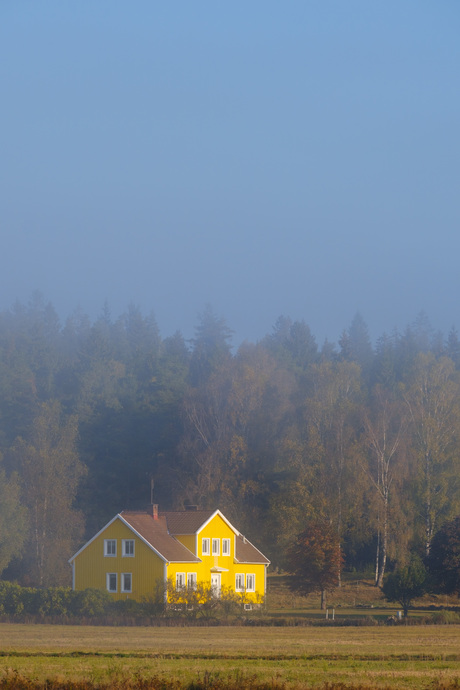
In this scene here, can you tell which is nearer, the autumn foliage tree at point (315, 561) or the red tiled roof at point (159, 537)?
the red tiled roof at point (159, 537)

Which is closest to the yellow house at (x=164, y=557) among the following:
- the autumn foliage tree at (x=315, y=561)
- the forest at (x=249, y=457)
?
the autumn foliage tree at (x=315, y=561)

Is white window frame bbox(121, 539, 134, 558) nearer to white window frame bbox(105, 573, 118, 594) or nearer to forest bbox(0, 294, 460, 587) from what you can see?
white window frame bbox(105, 573, 118, 594)

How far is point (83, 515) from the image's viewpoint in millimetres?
74875

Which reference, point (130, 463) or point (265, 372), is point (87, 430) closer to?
point (130, 463)

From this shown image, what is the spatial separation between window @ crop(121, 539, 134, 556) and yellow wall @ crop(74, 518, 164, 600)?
0.58 feet

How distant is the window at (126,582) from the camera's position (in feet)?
168

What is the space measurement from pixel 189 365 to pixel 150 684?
92.3 meters

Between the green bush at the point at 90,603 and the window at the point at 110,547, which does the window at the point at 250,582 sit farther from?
the green bush at the point at 90,603

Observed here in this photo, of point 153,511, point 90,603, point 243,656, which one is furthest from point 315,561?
point 243,656

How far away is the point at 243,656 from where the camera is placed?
2305cm

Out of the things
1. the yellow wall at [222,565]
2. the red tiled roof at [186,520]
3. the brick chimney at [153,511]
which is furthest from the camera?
the brick chimney at [153,511]

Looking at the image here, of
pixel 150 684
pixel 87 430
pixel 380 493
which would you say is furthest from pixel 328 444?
pixel 150 684

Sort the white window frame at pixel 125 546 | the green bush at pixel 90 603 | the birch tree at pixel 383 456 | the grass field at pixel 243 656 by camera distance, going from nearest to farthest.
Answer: the grass field at pixel 243 656 → the green bush at pixel 90 603 → the white window frame at pixel 125 546 → the birch tree at pixel 383 456

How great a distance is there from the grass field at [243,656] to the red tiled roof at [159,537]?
50.4 ft
